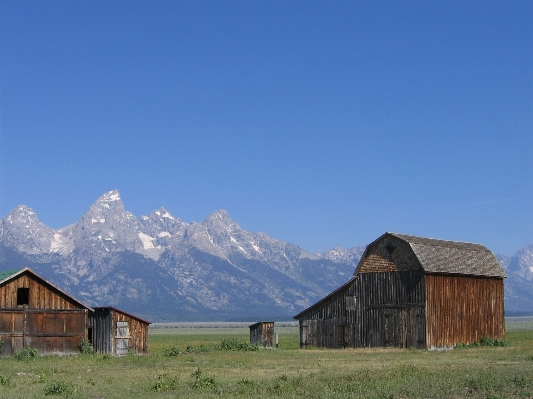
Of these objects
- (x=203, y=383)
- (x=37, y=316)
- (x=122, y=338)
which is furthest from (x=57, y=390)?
(x=122, y=338)

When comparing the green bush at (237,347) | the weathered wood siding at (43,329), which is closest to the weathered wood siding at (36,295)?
the weathered wood siding at (43,329)

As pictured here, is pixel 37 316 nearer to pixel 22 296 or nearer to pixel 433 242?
pixel 22 296

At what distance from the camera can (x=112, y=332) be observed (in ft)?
195

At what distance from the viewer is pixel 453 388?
29.9m

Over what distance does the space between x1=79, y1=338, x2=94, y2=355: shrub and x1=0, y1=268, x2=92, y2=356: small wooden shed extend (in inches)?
10.2

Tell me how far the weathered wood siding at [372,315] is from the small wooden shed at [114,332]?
54.0 feet

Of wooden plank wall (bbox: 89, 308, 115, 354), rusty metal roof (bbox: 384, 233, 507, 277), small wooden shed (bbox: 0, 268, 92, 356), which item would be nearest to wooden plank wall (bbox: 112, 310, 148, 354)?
wooden plank wall (bbox: 89, 308, 115, 354)

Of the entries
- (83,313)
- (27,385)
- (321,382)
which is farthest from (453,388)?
(83,313)

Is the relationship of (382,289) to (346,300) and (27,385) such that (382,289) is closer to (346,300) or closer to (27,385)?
(346,300)

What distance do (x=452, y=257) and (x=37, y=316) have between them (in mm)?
33295

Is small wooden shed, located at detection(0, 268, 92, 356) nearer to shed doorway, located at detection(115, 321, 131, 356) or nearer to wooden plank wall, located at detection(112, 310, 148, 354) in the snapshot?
wooden plank wall, located at detection(112, 310, 148, 354)

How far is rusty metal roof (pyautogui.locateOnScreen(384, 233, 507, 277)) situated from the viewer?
6450 centimetres

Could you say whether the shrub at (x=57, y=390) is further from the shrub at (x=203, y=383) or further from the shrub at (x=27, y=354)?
the shrub at (x=27, y=354)

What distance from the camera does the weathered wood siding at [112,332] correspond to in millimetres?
59312
